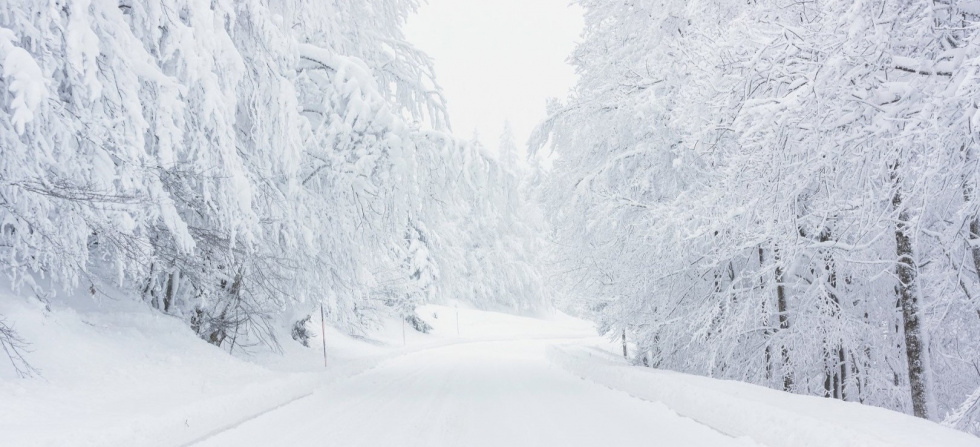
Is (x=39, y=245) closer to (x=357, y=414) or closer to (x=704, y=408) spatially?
(x=357, y=414)

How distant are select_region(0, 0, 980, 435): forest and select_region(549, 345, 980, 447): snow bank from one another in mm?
1190

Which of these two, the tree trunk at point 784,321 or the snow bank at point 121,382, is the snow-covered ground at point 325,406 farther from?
the tree trunk at point 784,321

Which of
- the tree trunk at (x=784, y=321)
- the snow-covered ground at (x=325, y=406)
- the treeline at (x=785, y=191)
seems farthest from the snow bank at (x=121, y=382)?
the tree trunk at (x=784, y=321)

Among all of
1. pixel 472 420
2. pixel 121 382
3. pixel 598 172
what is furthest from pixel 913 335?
pixel 121 382

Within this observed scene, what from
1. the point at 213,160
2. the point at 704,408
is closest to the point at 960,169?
the point at 704,408

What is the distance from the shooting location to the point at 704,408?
777cm

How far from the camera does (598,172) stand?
13086 mm

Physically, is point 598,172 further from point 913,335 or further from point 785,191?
point 785,191

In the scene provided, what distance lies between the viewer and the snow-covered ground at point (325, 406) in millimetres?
6188

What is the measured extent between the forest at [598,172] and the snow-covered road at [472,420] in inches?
95.4

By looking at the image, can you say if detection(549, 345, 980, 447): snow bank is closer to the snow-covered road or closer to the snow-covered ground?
the snow-covered ground

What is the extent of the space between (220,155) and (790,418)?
7.41m

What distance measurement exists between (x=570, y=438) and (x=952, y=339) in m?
7.97

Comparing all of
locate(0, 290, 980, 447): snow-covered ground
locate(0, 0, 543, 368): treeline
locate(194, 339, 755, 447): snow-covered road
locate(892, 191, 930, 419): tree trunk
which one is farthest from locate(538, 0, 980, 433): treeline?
locate(0, 0, 543, 368): treeline
